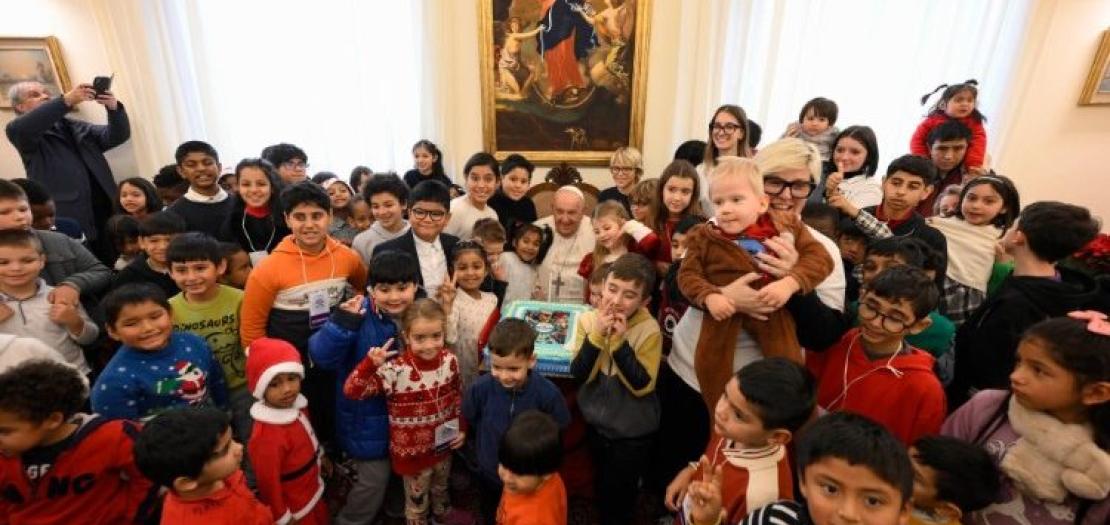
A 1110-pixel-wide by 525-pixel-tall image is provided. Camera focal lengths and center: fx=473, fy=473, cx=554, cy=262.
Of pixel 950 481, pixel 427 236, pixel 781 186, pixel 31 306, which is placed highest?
pixel 781 186

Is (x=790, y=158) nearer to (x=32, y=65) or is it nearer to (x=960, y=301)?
(x=960, y=301)

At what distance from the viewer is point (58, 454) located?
153 cm

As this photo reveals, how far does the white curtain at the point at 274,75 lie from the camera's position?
4766 millimetres

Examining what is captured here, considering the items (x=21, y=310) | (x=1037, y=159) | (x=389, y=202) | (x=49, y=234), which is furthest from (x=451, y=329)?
(x=1037, y=159)

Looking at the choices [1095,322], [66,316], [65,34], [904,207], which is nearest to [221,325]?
[66,316]

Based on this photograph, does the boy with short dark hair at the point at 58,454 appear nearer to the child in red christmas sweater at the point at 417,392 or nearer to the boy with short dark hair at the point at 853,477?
the child in red christmas sweater at the point at 417,392

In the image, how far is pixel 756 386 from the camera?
1.35 meters

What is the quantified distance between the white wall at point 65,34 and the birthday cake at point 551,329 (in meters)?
5.09

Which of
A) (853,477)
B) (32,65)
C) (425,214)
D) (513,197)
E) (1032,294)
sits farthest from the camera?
(32,65)

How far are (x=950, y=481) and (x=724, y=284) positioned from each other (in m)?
0.81

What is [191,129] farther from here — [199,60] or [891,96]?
[891,96]

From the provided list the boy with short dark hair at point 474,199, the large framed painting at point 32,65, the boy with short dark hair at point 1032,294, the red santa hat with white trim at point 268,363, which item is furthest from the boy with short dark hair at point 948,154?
the large framed painting at point 32,65

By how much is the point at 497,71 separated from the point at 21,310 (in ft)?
13.6

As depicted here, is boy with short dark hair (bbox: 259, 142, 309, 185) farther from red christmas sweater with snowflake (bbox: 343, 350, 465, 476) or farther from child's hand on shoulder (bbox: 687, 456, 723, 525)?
child's hand on shoulder (bbox: 687, 456, 723, 525)
